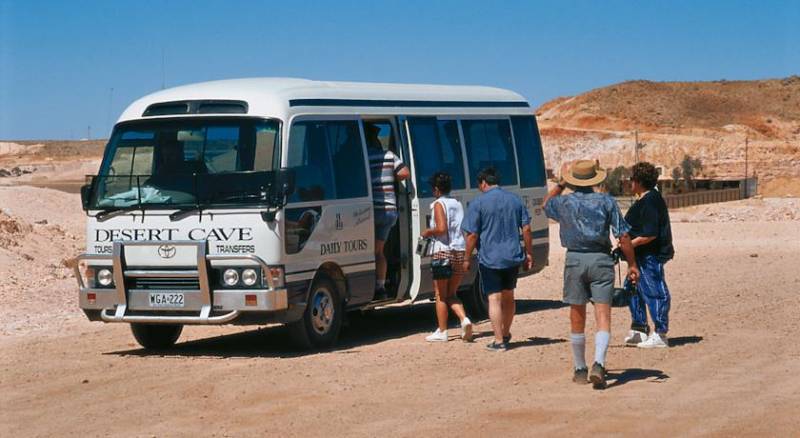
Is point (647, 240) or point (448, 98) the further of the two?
point (448, 98)

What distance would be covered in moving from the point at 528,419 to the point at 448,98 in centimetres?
784

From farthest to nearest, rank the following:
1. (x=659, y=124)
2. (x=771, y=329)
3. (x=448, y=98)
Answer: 1. (x=659, y=124)
2. (x=448, y=98)
3. (x=771, y=329)

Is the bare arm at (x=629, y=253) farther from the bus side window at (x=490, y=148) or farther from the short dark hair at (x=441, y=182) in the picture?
the bus side window at (x=490, y=148)

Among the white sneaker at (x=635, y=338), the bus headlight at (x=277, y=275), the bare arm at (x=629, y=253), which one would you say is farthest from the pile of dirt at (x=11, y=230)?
the bare arm at (x=629, y=253)

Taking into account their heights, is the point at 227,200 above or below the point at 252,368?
above

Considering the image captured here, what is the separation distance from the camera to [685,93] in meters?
152

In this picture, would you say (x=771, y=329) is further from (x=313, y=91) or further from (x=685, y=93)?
(x=685, y=93)

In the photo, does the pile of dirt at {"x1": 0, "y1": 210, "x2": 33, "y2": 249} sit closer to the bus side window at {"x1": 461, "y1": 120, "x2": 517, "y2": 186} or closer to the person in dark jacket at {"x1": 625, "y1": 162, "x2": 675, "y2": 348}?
the bus side window at {"x1": 461, "y1": 120, "x2": 517, "y2": 186}

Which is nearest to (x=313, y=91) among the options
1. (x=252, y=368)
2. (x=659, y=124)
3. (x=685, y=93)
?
(x=252, y=368)

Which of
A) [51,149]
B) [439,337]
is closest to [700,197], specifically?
[439,337]

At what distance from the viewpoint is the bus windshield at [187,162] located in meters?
13.8

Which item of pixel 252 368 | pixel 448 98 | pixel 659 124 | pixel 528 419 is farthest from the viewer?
pixel 659 124

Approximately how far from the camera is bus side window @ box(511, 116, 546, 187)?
18609mm

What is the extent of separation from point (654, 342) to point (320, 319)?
11.3ft
